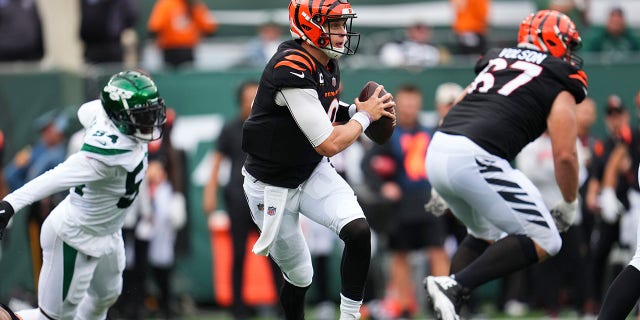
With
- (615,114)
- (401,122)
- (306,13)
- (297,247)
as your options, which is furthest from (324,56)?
(615,114)

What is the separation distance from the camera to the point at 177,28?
12.7 meters

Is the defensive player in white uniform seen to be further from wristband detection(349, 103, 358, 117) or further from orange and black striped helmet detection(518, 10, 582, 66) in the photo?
orange and black striped helmet detection(518, 10, 582, 66)

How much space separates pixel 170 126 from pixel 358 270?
4933 millimetres

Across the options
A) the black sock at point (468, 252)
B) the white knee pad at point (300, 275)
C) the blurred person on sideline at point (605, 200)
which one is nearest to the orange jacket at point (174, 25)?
the blurred person on sideline at point (605, 200)

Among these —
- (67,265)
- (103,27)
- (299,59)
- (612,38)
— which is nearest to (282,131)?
(299,59)

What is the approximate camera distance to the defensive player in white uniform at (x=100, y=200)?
6.88 metres

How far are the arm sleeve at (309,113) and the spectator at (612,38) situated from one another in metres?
7.32

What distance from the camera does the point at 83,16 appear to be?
12336 mm

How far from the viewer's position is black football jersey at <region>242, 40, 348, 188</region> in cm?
642

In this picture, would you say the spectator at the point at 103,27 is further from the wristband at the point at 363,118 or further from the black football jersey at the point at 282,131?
the wristband at the point at 363,118

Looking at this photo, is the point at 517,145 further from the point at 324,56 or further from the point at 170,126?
the point at 170,126

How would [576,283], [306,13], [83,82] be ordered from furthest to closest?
[83,82]
[576,283]
[306,13]

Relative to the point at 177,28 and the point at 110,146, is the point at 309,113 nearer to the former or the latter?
the point at 110,146

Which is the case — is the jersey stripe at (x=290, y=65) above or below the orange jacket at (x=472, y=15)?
above
